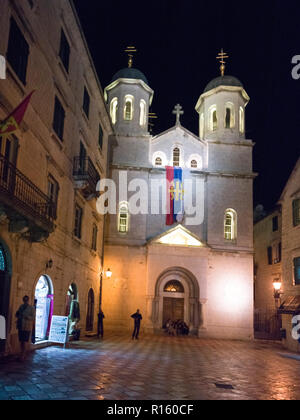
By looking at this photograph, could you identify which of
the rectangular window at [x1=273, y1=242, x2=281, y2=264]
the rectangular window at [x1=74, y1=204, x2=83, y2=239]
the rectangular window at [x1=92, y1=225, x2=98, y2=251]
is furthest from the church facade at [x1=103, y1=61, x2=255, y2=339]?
the rectangular window at [x1=74, y1=204, x2=83, y2=239]

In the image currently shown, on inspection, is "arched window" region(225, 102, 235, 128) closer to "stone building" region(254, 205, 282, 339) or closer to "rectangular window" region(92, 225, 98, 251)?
"stone building" region(254, 205, 282, 339)

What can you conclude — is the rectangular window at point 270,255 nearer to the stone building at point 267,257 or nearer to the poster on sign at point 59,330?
the stone building at point 267,257

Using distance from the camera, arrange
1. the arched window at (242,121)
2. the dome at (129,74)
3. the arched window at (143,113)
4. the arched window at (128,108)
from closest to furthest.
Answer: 1. the arched window at (128,108)
2. the arched window at (143,113)
3. the dome at (129,74)
4. the arched window at (242,121)

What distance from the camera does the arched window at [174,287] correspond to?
32.0 metres

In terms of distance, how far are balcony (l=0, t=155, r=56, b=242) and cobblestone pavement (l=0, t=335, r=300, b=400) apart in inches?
158

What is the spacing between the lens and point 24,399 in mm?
7844

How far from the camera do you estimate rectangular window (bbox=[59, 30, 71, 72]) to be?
62.4 feet

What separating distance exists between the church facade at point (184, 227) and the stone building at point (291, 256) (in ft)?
19.5

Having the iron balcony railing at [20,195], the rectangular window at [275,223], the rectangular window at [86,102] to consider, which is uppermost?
the rectangular window at [86,102]

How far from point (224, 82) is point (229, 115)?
284 cm

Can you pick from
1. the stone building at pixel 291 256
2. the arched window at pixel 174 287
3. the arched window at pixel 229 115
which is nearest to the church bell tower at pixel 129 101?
the arched window at pixel 229 115

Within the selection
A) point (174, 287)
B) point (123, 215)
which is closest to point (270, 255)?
point (174, 287)
